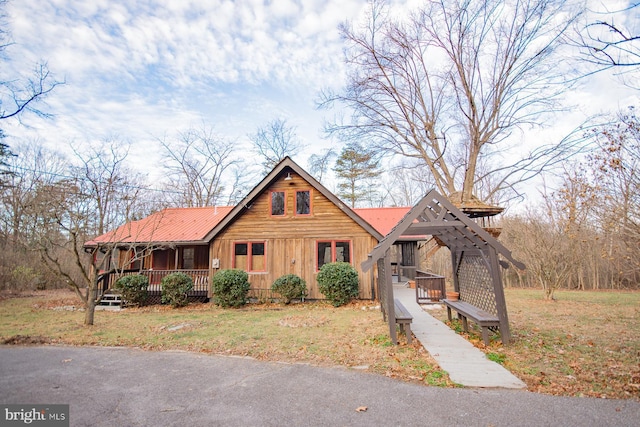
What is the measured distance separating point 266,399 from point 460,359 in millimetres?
3494

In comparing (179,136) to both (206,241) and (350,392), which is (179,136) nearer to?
(206,241)

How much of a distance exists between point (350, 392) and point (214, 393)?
1.90m

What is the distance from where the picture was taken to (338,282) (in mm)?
12805

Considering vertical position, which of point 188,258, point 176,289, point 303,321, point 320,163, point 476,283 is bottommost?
point 303,321

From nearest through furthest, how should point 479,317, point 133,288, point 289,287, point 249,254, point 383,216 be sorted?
point 479,317 < point 289,287 < point 133,288 < point 249,254 < point 383,216

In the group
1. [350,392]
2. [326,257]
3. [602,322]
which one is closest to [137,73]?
[326,257]

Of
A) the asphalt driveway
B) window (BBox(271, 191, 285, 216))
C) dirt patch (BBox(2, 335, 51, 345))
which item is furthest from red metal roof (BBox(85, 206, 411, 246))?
the asphalt driveway

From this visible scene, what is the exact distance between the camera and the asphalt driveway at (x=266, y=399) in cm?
366

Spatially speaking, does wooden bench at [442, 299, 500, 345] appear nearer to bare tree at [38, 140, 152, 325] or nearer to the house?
the house

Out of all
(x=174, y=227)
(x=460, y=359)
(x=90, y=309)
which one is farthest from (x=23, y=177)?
(x=460, y=359)

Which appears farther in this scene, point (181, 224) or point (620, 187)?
point (181, 224)

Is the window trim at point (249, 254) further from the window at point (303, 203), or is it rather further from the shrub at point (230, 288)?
the window at point (303, 203)

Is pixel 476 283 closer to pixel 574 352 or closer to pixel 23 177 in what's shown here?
pixel 574 352

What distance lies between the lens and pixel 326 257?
14711mm
